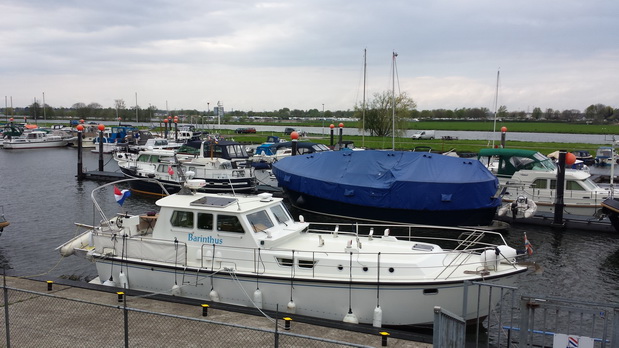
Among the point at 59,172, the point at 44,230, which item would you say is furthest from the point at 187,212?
the point at 59,172

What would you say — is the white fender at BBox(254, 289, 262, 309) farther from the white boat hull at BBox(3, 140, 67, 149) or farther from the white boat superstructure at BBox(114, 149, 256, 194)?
the white boat hull at BBox(3, 140, 67, 149)

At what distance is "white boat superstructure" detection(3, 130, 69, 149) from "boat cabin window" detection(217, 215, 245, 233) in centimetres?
7536

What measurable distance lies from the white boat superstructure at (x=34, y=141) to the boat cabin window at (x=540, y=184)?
74450mm

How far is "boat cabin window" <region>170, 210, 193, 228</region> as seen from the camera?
576 inches

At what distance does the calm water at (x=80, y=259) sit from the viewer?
A: 62.1 feet

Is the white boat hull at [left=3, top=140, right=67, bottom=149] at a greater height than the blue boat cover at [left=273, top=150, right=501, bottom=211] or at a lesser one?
lesser

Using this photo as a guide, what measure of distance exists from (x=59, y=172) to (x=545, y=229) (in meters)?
44.3

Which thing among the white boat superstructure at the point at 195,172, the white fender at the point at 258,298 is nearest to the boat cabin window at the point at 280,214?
the white fender at the point at 258,298

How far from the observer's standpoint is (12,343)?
10.5m

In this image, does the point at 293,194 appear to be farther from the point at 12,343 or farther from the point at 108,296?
the point at 12,343

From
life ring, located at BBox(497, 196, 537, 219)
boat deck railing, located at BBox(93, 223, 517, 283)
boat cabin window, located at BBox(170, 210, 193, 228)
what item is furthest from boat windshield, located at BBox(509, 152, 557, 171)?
boat cabin window, located at BBox(170, 210, 193, 228)

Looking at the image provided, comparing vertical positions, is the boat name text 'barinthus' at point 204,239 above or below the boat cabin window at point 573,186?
below

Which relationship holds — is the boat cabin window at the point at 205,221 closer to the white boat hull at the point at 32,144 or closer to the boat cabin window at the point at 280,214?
the boat cabin window at the point at 280,214

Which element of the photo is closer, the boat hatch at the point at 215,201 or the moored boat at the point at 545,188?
the boat hatch at the point at 215,201
